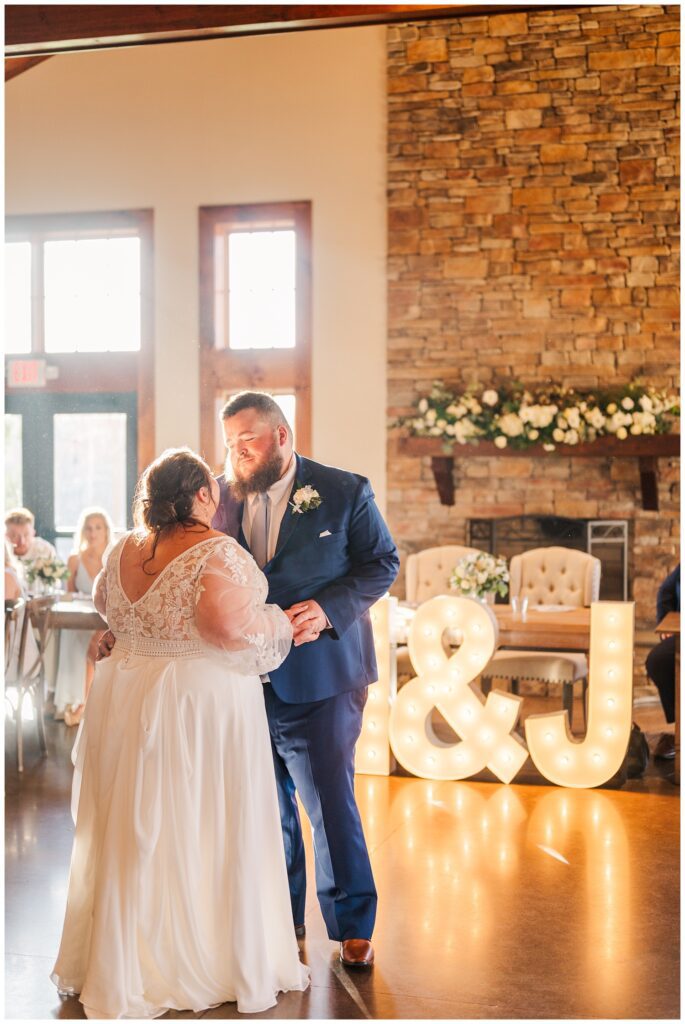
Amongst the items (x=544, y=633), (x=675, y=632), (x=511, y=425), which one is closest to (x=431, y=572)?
(x=511, y=425)

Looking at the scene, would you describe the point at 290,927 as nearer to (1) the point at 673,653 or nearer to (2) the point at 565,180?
(1) the point at 673,653

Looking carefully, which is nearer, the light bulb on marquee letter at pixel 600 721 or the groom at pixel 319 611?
the groom at pixel 319 611

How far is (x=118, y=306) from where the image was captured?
9195mm

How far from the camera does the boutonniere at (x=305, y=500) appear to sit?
3.38 metres

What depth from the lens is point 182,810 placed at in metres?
2.88

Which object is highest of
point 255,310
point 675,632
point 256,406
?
point 255,310

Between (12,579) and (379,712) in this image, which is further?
(12,579)

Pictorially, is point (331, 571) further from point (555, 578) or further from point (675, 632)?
point (555, 578)

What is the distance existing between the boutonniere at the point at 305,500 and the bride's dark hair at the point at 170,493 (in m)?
0.45

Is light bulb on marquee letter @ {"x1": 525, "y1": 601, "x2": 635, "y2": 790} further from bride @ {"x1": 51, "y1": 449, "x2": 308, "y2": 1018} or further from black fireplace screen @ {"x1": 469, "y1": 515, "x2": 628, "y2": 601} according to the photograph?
black fireplace screen @ {"x1": 469, "y1": 515, "x2": 628, "y2": 601}

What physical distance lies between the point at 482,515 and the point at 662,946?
535 centimetres

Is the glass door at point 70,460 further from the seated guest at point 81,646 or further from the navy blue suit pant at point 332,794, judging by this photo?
the navy blue suit pant at point 332,794

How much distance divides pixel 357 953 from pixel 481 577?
341 centimetres

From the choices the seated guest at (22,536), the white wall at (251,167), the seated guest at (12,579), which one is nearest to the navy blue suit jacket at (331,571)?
the seated guest at (12,579)
